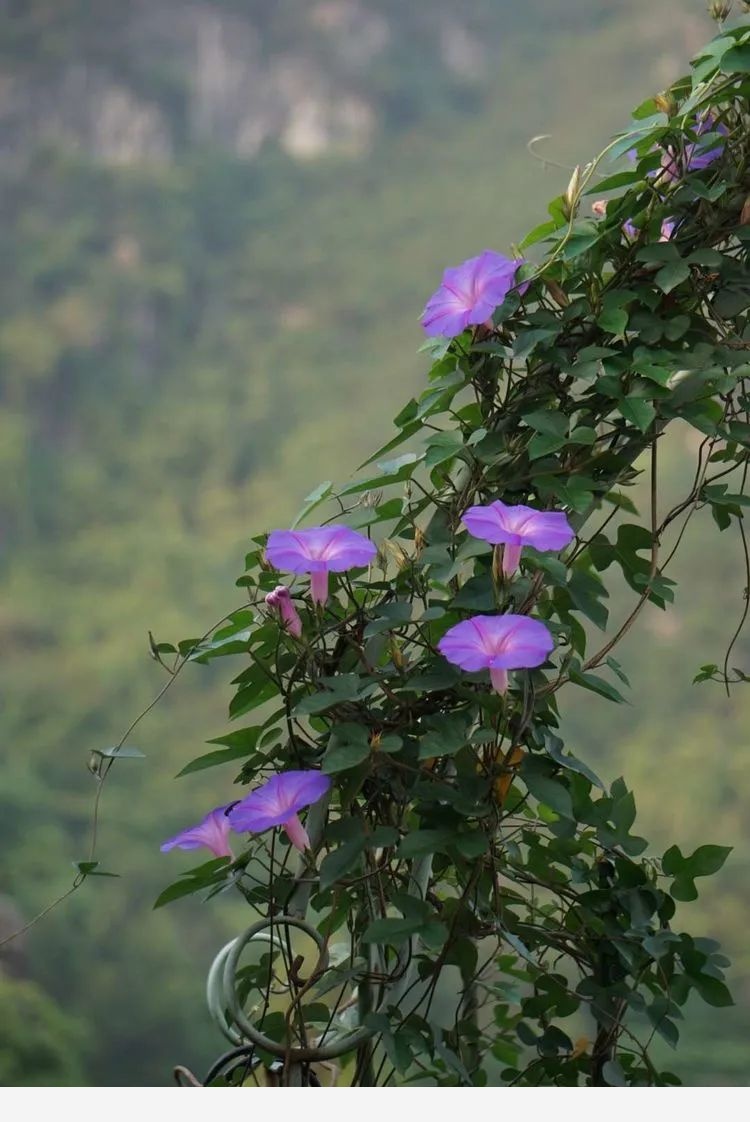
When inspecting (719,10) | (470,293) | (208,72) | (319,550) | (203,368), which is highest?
(208,72)

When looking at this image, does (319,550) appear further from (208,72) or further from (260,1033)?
(208,72)

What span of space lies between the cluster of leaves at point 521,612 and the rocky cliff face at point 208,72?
3.65 m

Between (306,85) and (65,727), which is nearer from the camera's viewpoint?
(65,727)

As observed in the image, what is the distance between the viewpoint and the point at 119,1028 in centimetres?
337

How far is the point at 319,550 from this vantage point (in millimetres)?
667

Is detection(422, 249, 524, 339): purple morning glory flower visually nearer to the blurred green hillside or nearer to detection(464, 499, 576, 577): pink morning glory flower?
detection(464, 499, 576, 577): pink morning glory flower

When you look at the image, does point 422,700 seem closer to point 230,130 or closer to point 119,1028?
point 119,1028

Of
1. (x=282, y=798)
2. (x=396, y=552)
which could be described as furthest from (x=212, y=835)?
(x=396, y=552)

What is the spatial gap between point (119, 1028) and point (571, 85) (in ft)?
10.7

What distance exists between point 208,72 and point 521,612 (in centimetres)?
402

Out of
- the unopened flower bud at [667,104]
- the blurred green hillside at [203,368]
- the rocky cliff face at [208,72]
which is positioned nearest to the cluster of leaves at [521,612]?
the unopened flower bud at [667,104]

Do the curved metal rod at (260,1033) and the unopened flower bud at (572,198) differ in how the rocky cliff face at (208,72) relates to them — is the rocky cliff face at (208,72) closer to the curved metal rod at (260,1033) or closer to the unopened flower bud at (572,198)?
the unopened flower bud at (572,198)

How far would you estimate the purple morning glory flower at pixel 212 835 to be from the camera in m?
0.72
